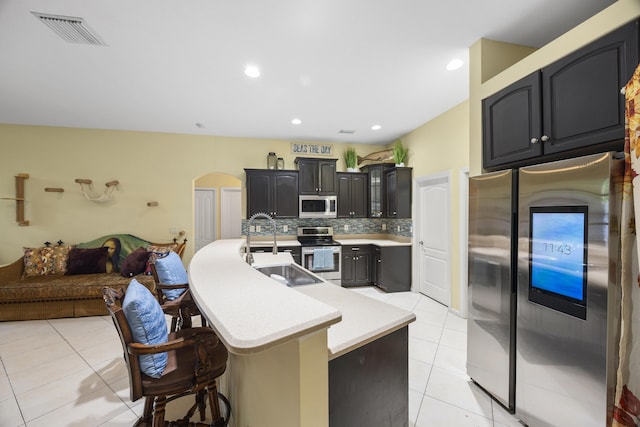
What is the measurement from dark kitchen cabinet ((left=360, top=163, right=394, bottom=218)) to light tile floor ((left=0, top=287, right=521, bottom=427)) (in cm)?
228

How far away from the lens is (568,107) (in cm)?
160

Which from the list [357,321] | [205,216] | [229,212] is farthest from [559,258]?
[205,216]

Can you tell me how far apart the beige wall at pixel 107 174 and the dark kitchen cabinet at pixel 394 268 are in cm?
288

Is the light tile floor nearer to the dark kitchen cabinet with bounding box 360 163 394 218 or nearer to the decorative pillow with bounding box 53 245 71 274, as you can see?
the decorative pillow with bounding box 53 245 71 274

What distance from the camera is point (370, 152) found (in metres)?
5.82

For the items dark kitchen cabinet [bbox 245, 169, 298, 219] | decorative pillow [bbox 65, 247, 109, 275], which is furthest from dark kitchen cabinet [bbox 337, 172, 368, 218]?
decorative pillow [bbox 65, 247, 109, 275]

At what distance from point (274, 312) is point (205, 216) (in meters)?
6.62

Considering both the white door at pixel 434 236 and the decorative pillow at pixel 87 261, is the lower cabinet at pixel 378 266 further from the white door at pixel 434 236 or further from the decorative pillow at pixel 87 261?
the decorative pillow at pixel 87 261

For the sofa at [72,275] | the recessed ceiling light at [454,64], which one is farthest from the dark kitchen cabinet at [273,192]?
the recessed ceiling light at [454,64]

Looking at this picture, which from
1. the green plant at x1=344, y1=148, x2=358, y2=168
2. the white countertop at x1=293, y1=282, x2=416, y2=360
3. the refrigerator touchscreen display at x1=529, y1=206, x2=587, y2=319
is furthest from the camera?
the green plant at x1=344, y1=148, x2=358, y2=168

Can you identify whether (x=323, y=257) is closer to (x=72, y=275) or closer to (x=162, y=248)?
(x=162, y=248)

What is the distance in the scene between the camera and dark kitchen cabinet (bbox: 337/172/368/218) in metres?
5.41

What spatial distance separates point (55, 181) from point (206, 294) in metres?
5.16

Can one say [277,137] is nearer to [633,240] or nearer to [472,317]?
[472,317]
